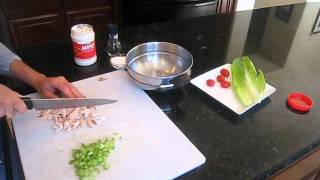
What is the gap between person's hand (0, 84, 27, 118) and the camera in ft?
2.05

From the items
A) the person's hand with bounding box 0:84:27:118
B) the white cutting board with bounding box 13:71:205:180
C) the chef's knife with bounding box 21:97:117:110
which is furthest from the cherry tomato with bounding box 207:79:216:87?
the person's hand with bounding box 0:84:27:118

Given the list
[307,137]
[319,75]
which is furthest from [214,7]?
[307,137]

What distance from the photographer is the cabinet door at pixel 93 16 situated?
70.2 inches

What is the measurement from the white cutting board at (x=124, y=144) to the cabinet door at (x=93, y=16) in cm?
118

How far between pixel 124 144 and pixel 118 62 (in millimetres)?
357

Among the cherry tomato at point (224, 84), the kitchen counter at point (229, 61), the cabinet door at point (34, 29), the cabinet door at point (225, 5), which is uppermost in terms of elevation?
the cherry tomato at point (224, 84)

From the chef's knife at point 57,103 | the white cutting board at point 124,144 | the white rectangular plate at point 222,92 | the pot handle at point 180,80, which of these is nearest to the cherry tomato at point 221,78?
the white rectangular plate at point 222,92

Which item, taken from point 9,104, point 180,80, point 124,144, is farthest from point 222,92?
point 9,104

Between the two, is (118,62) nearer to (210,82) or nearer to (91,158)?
(210,82)

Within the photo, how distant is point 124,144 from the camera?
0.66 metres

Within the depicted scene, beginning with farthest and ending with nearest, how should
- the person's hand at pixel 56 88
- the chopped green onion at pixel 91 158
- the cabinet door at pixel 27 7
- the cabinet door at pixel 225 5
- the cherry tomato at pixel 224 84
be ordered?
the cabinet door at pixel 225 5
the cabinet door at pixel 27 7
the cherry tomato at pixel 224 84
the person's hand at pixel 56 88
the chopped green onion at pixel 91 158

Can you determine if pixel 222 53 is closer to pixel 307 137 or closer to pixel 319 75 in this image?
pixel 319 75

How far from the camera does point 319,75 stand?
0.96m

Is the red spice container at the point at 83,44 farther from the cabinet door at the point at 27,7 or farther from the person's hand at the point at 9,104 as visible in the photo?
the cabinet door at the point at 27,7
